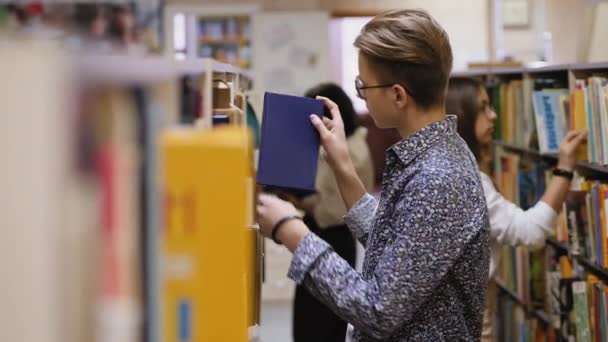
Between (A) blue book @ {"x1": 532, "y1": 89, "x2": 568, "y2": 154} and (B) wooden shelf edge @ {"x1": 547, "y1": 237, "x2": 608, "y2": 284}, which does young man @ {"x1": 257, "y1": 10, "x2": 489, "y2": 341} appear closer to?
(B) wooden shelf edge @ {"x1": 547, "y1": 237, "x2": 608, "y2": 284}

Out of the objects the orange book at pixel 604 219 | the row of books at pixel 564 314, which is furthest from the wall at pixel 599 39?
the row of books at pixel 564 314

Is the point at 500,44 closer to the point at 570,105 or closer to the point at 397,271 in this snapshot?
the point at 570,105

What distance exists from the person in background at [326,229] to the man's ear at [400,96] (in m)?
2.07

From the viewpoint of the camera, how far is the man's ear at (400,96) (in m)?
1.51

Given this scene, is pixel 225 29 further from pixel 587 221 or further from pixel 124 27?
pixel 124 27

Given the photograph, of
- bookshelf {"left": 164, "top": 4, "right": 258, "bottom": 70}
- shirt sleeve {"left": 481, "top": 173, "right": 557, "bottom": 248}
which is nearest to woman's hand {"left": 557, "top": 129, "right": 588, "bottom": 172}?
shirt sleeve {"left": 481, "top": 173, "right": 557, "bottom": 248}

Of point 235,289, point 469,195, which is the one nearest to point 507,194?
point 469,195

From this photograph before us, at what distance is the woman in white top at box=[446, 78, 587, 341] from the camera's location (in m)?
2.67

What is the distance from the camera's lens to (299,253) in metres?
1.33

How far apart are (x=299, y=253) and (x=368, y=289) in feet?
0.47

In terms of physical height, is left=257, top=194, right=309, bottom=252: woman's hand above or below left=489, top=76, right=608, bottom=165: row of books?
below

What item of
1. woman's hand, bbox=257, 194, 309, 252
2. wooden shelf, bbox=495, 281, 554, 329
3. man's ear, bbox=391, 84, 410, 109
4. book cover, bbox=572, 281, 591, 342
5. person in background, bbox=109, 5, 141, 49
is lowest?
wooden shelf, bbox=495, 281, 554, 329

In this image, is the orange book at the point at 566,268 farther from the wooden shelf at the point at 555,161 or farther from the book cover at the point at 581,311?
the wooden shelf at the point at 555,161

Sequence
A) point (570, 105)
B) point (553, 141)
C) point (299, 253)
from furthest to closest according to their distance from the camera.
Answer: point (553, 141) → point (570, 105) → point (299, 253)
